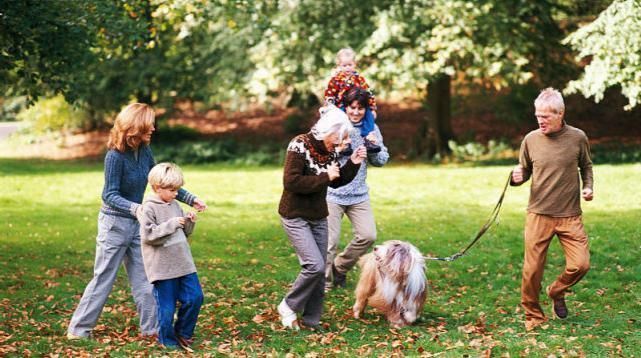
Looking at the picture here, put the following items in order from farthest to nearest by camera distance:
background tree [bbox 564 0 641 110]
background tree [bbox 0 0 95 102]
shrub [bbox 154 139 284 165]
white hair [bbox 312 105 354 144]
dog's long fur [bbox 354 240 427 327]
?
1. shrub [bbox 154 139 284 165]
2. background tree [bbox 564 0 641 110]
3. background tree [bbox 0 0 95 102]
4. dog's long fur [bbox 354 240 427 327]
5. white hair [bbox 312 105 354 144]

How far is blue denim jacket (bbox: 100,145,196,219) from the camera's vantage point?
23.4 feet

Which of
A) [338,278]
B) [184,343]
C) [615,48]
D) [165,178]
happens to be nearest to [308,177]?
[165,178]

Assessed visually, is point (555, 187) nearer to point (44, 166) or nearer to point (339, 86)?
point (339, 86)

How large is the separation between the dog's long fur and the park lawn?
19 centimetres

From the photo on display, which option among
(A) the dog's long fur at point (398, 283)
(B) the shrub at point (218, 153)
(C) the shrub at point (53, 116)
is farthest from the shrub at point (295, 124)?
(A) the dog's long fur at point (398, 283)

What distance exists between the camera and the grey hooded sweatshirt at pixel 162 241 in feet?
22.4

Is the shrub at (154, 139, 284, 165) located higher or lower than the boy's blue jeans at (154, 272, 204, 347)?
lower

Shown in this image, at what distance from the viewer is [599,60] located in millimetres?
18641

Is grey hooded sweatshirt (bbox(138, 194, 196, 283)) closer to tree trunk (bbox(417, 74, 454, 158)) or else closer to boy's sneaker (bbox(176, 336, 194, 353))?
boy's sneaker (bbox(176, 336, 194, 353))

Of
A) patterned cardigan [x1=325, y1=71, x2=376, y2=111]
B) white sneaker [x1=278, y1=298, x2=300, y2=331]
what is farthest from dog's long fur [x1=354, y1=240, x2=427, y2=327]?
patterned cardigan [x1=325, y1=71, x2=376, y2=111]

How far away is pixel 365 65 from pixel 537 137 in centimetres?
1706

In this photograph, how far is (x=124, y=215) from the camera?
23.9ft

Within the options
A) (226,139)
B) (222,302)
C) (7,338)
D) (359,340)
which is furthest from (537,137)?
(226,139)

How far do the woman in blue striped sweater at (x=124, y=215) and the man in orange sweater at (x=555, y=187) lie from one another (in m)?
2.89
